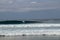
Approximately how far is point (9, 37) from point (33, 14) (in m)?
0.51

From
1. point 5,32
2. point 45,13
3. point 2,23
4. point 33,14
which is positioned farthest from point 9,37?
point 45,13

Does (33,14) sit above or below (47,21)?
above

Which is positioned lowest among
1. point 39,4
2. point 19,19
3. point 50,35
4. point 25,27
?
point 50,35

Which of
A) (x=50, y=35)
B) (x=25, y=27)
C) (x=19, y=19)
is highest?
(x=19, y=19)

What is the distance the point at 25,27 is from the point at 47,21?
36 centimetres

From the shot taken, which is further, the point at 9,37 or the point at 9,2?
the point at 9,2

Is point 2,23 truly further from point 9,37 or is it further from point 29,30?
point 29,30

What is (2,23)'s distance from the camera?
202cm

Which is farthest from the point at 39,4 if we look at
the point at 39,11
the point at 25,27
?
the point at 25,27

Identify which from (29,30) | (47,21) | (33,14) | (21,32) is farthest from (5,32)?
(47,21)

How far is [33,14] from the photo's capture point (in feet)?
6.63

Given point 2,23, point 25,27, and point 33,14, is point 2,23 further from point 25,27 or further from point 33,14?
point 33,14

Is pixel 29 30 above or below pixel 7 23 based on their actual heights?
below

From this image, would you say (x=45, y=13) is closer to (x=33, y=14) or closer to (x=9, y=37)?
(x=33, y=14)
